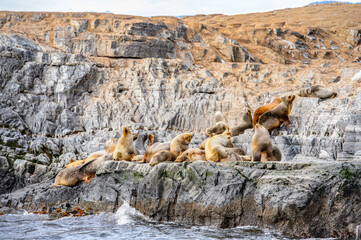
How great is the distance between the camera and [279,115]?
16531mm

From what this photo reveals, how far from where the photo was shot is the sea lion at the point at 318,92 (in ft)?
60.6

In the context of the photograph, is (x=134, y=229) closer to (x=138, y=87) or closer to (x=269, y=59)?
(x=138, y=87)

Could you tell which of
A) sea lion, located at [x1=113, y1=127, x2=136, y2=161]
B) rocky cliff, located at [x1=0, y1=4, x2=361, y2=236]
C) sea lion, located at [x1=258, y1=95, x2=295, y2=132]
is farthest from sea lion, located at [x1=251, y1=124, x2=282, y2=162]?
sea lion, located at [x1=258, y1=95, x2=295, y2=132]

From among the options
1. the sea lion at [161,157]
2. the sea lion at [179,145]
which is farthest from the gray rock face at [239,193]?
the sea lion at [179,145]

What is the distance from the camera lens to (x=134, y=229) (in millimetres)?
9766

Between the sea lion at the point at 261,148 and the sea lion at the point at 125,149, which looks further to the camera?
the sea lion at the point at 125,149

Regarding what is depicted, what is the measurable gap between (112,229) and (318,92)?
12032 millimetres

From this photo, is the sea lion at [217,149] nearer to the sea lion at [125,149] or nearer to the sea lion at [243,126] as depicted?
the sea lion at [125,149]

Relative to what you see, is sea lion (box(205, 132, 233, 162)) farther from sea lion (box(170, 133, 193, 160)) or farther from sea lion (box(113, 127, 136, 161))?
sea lion (box(113, 127, 136, 161))

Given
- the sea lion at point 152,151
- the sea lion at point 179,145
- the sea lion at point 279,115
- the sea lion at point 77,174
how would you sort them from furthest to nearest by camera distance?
the sea lion at point 279,115 < the sea lion at point 77,174 < the sea lion at point 152,151 < the sea lion at point 179,145

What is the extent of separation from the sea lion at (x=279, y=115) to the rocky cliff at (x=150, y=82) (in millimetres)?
467

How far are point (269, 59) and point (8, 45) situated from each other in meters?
15.0

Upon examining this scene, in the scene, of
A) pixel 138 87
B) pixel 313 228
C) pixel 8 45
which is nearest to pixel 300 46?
pixel 138 87

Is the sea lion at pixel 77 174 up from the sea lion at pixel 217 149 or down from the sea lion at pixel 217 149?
down
